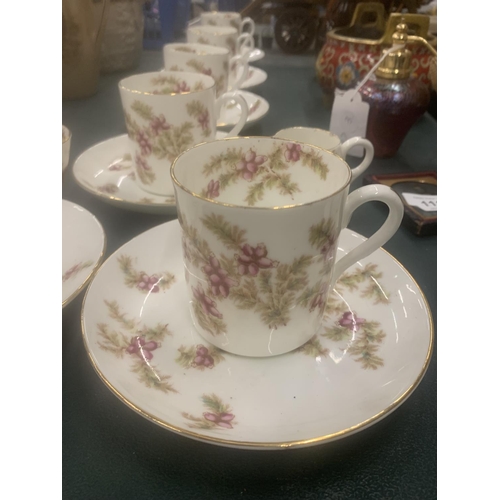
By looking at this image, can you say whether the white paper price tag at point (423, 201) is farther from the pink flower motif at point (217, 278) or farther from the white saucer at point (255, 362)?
the pink flower motif at point (217, 278)

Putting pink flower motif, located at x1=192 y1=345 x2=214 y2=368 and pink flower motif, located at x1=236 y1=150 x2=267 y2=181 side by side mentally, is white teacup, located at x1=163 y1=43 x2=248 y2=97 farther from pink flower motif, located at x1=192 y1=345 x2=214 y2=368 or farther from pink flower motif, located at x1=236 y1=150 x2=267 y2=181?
pink flower motif, located at x1=192 y1=345 x2=214 y2=368

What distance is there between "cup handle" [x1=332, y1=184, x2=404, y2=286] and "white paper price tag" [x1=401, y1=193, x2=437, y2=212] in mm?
360

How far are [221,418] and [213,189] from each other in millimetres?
306

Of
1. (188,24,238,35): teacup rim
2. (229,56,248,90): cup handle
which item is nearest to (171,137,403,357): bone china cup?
(229,56,248,90): cup handle

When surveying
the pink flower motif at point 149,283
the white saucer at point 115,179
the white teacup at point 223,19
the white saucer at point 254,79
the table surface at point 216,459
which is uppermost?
the white teacup at point 223,19

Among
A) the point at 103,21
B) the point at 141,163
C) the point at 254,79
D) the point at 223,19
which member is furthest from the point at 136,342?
the point at 223,19

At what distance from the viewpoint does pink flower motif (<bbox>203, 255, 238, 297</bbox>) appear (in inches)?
17.1

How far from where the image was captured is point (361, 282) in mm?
582

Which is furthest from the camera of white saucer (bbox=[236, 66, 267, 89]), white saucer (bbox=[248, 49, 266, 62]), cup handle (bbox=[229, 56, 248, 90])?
white saucer (bbox=[248, 49, 266, 62])

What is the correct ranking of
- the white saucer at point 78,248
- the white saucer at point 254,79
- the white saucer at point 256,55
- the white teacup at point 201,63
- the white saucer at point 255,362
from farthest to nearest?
the white saucer at point 256,55 → the white saucer at point 254,79 → the white teacup at point 201,63 → the white saucer at point 78,248 → the white saucer at point 255,362

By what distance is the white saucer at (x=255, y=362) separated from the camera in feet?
1.27

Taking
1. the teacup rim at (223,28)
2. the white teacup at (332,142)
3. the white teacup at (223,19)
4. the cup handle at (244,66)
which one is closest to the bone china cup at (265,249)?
the white teacup at (332,142)

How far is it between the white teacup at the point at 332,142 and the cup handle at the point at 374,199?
0.95 ft

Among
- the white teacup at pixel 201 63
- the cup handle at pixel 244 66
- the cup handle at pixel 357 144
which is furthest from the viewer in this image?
the cup handle at pixel 244 66
